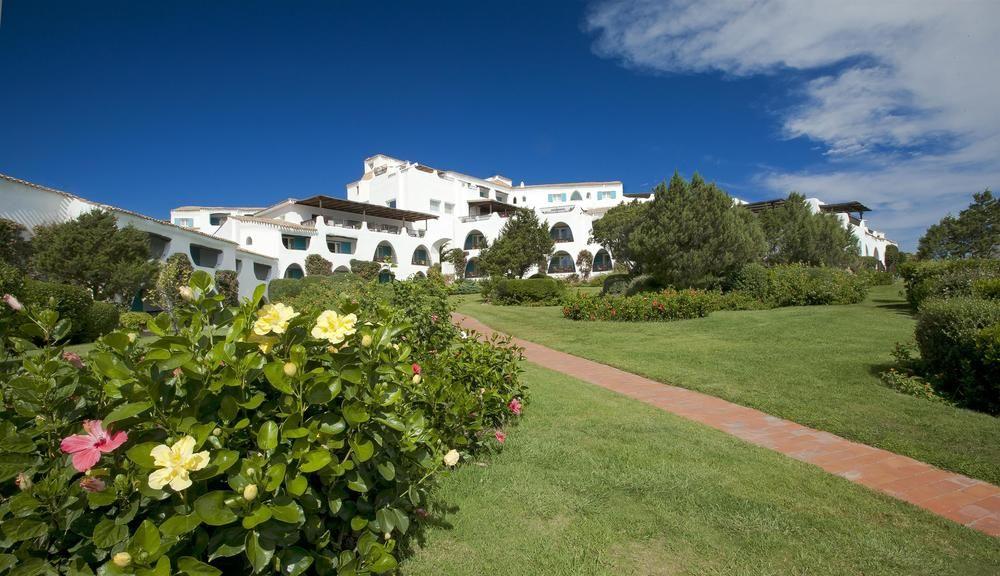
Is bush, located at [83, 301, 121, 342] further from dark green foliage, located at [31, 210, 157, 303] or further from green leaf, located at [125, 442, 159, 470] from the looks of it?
green leaf, located at [125, 442, 159, 470]

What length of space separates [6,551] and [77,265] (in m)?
19.4

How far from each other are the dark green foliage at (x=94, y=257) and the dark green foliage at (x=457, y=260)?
28.5m

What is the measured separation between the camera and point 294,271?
1389 inches

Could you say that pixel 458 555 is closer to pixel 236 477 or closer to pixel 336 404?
pixel 336 404

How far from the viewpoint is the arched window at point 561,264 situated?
46.3 m

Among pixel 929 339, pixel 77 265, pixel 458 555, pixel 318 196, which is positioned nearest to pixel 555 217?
pixel 318 196

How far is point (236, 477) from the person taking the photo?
1455mm

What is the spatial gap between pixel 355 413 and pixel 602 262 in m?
46.0

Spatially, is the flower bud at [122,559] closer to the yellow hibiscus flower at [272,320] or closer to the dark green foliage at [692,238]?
the yellow hibiscus flower at [272,320]

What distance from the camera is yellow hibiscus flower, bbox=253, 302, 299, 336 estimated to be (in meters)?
1.67

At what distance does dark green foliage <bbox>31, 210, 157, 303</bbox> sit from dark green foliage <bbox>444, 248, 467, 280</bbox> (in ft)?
93.6

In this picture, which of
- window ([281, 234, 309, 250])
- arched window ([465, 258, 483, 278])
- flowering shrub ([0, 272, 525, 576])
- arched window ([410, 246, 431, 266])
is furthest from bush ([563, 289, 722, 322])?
arched window ([410, 246, 431, 266])

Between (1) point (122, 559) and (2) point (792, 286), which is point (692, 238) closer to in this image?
Result: (2) point (792, 286)

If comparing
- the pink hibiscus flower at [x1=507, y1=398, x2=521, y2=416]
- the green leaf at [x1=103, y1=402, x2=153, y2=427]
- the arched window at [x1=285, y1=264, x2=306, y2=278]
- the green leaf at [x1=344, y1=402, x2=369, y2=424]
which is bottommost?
the pink hibiscus flower at [x1=507, y1=398, x2=521, y2=416]
